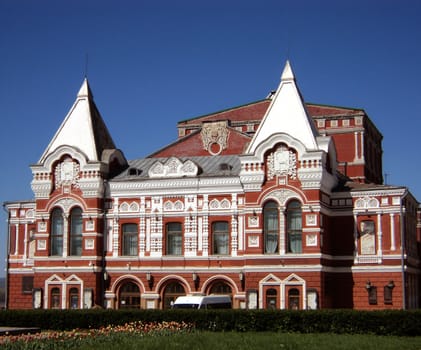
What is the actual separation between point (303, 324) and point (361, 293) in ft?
39.0

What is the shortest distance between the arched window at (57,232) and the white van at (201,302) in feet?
37.3

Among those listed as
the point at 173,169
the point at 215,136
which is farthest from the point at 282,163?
the point at 215,136

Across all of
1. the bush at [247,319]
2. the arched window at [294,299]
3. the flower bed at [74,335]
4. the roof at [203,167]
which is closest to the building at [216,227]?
the arched window at [294,299]

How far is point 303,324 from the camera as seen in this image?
33688 millimetres

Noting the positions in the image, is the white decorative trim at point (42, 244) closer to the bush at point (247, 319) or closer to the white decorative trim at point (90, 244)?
the white decorative trim at point (90, 244)

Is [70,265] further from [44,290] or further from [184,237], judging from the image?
[184,237]

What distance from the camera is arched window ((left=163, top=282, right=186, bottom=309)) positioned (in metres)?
47.2

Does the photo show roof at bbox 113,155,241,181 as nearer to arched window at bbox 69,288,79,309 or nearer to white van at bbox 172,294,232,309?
arched window at bbox 69,288,79,309

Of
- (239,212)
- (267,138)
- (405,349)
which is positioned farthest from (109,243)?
(405,349)

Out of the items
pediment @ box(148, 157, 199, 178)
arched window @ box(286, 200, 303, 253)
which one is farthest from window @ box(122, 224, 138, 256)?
arched window @ box(286, 200, 303, 253)

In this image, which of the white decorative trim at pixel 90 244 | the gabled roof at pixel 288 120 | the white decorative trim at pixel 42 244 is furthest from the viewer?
the white decorative trim at pixel 42 244

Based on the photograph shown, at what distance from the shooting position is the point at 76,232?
49188 mm

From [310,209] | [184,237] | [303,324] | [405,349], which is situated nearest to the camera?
[405,349]

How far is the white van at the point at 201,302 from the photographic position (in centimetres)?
4000
